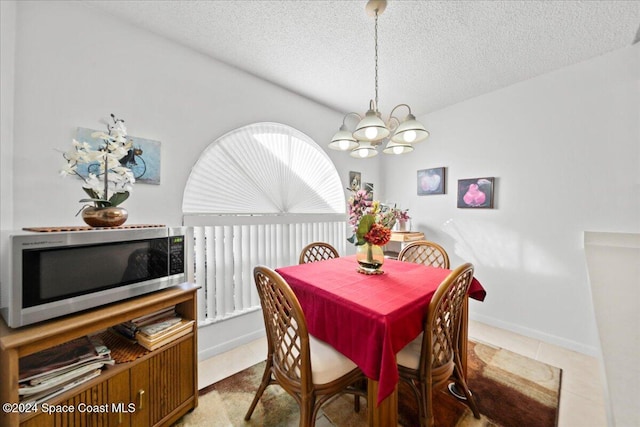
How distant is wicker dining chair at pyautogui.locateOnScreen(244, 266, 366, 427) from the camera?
1115 mm

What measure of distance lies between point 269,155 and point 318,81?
3.08ft

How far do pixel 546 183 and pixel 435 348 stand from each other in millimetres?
2309

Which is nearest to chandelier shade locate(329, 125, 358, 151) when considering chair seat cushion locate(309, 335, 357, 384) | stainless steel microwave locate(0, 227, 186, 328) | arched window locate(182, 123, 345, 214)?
arched window locate(182, 123, 345, 214)

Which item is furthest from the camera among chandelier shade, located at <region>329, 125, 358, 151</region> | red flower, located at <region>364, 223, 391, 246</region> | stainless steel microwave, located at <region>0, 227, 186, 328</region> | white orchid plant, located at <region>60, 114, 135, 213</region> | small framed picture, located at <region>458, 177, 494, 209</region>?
small framed picture, located at <region>458, 177, 494, 209</region>

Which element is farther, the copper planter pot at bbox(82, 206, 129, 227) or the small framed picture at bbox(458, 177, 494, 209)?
the small framed picture at bbox(458, 177, 494, 209)

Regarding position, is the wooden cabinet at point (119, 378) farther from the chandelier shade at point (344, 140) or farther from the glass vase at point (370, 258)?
the chandelier shade at point (344, 140)

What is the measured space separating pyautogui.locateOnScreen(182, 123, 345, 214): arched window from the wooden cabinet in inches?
35.9

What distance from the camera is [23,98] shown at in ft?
4.62

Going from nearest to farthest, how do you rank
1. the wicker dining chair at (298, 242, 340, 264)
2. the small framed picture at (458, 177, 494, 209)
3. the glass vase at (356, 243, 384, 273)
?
the glass vase at (356, 243, 384, 273), the wicker dining chair at (298, 242, 340, 264), the small framed picture at (458, 177, 494, 209)

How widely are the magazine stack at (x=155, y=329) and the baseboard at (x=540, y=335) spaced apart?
3.14m

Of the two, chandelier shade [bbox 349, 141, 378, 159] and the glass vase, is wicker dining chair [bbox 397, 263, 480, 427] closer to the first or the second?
the glass vase

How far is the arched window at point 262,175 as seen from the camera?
2.18 m

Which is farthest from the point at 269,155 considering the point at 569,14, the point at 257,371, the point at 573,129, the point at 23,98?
the point at 573,129

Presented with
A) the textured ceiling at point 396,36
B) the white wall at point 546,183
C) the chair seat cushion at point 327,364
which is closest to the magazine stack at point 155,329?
the chair seat cushion at point 327,364
